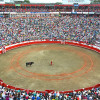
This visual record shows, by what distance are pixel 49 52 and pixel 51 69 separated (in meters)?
10.0

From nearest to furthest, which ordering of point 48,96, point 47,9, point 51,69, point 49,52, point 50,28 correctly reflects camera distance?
point 48,96
point 51,69
point 49,52
point 50,28
point 47,9

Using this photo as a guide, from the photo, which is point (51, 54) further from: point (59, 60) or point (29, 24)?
point (29, 24)

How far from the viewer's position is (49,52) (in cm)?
3653

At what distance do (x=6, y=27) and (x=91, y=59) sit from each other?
3268 cm

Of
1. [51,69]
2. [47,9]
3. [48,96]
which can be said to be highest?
[47,9]

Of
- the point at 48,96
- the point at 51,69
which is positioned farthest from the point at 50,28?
the point at 48,96

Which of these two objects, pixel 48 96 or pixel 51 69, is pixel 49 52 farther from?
pixel 48 96

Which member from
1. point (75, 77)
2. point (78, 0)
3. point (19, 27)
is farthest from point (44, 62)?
point (78, 0)

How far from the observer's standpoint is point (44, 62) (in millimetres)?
30312

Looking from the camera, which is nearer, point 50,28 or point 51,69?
point 51,69

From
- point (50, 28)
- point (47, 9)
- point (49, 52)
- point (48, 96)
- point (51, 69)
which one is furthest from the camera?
point (47, 9)

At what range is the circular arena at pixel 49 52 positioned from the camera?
737 inches

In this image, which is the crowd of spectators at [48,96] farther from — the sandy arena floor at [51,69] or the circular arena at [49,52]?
the sandy arena floor at [51,69]

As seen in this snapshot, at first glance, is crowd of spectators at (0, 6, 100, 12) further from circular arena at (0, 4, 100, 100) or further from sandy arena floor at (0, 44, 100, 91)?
sandy arena floor at (0, 44, 100, 91)
